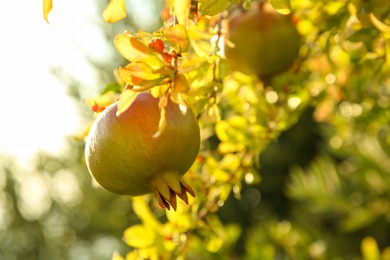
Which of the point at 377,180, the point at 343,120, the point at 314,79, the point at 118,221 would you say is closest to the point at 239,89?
the point at 314,79

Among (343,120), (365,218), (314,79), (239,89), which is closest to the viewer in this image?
(239,89)

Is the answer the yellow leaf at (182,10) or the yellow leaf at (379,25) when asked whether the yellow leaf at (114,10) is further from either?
the yellow leaf at (379,25)

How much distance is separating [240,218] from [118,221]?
40.3 inches

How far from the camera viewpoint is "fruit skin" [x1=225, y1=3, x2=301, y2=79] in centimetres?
112

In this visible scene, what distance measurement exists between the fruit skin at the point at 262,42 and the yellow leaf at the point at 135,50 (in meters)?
0.41

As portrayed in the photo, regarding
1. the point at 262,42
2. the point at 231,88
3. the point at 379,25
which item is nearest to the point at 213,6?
the point at 379,25

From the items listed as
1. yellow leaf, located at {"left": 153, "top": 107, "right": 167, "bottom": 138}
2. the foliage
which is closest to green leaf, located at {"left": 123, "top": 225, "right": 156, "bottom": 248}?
the foliage

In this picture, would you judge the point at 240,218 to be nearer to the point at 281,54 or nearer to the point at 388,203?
the point at 388,203

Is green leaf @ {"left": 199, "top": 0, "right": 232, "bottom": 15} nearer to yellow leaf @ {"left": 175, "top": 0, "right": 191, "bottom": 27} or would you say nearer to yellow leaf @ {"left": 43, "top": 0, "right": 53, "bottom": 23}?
yellow leaf @ {"left": 175, "top": 0, "right": 191, "bottom": 27}

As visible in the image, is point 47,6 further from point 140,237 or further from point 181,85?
point 140,237

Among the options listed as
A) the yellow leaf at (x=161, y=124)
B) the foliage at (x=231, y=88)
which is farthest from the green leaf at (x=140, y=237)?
the yellow leaf at (x=161, y=124)

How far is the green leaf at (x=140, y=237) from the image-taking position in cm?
107

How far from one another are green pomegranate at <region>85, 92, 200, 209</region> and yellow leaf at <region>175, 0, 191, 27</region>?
0.28ft

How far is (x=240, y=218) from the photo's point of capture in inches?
219
